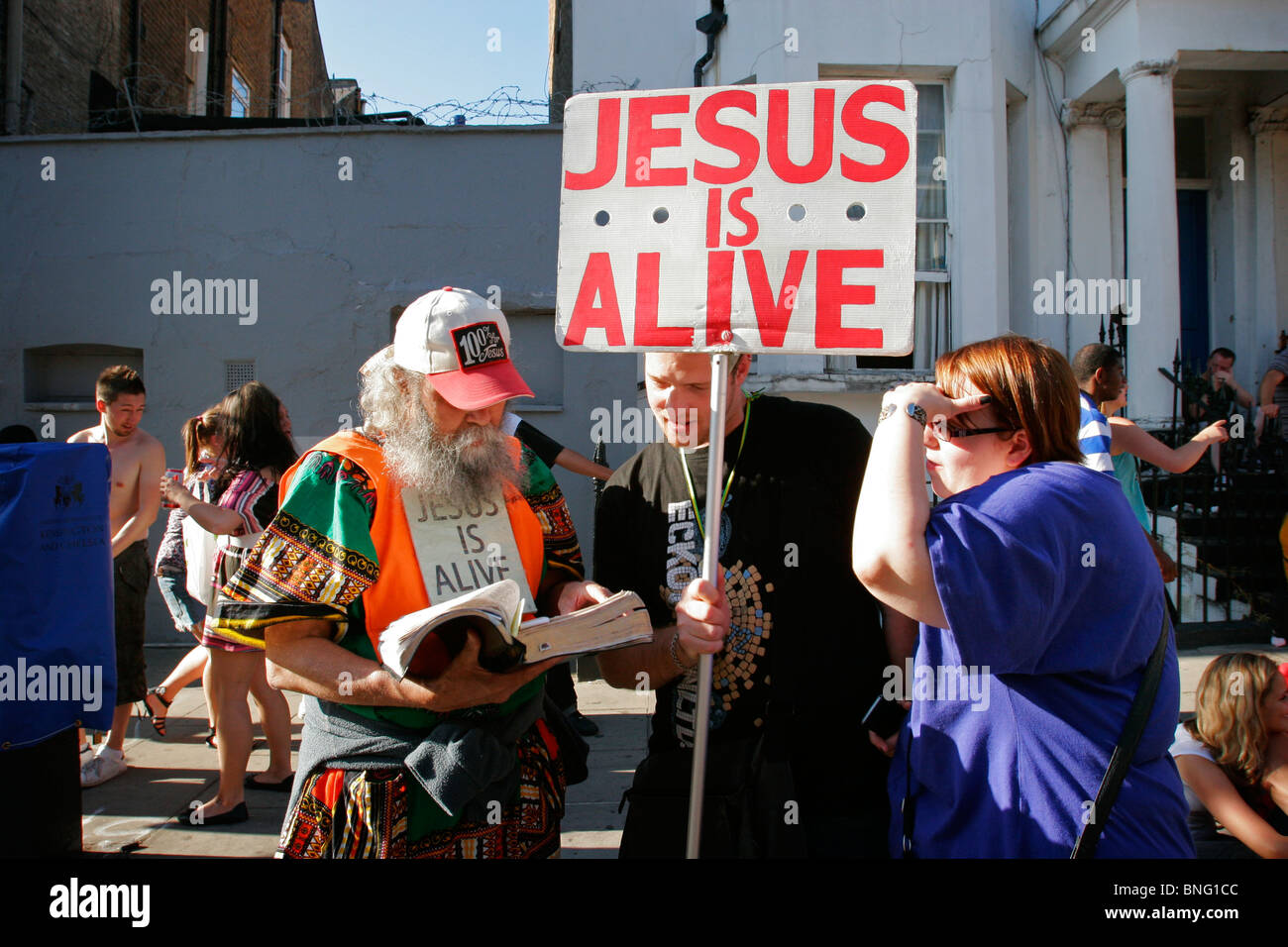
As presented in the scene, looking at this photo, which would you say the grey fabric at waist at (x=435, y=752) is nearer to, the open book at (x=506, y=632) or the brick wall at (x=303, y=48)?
the open book at (x=506, y=632)

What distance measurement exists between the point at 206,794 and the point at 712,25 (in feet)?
24.9

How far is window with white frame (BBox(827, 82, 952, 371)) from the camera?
880 cm

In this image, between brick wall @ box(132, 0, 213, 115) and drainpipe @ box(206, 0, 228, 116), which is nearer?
brick wall @ box(132, 0, 213, 115)

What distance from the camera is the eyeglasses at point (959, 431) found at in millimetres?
1881

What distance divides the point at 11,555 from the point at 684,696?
2523 mm

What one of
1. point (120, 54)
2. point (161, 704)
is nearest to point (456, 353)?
point (161, 704)

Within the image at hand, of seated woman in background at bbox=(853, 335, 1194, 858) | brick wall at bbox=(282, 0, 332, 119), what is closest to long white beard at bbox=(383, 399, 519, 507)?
seated woman in background at bbox=(853, 335, 1194, 858)

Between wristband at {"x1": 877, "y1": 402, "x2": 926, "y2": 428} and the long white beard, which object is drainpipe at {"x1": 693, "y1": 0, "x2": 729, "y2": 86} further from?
wristband at {"x1": 877, "y1": 402, "x2": 926, "y2": 428}

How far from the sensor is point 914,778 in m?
1.95

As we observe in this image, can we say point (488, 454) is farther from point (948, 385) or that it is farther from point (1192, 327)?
point (1192, 327)

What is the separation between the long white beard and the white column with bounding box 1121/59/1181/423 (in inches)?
306
